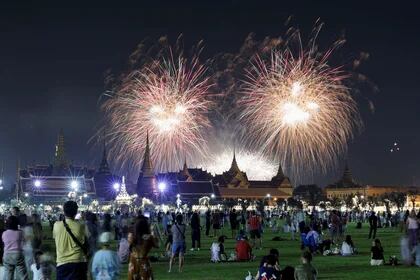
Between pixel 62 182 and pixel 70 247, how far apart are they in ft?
428

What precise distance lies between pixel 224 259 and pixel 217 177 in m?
135

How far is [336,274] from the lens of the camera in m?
17.7

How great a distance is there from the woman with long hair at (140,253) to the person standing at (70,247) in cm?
83

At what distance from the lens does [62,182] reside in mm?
136750

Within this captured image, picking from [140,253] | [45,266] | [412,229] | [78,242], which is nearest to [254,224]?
[412,229]

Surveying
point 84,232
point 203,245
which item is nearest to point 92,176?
point 203,245

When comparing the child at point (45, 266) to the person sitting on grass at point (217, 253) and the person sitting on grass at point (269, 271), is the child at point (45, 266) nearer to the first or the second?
the person sitting on grass at point (269, 271)

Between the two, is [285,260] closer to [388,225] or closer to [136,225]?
[136,225]

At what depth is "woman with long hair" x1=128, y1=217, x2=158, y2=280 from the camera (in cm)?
1004

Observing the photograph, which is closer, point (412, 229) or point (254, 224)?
point (412, 229)

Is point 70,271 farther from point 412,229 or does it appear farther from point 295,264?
point 412,229

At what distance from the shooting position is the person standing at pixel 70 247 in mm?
9406

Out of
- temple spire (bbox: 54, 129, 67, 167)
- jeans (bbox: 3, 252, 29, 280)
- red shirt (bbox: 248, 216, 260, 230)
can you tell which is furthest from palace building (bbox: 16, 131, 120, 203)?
jeans (bbox: 3, 252, 29, 280)

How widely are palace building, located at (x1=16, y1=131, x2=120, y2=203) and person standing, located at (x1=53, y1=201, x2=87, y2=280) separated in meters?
113
